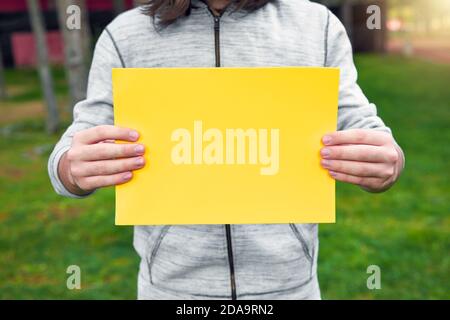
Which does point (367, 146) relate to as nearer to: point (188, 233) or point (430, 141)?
point (188, 233)

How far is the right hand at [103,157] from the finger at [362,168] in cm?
45

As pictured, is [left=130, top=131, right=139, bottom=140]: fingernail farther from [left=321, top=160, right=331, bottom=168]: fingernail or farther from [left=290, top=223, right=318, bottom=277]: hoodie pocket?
[left=290, top=223, right=318, bottom=277]: hoodie pocket

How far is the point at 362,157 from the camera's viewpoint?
1362mm

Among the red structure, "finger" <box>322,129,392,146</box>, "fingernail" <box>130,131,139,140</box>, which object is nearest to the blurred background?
"finger" <box>322,129,392,146</box>

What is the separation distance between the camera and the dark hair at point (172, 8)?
1.63m

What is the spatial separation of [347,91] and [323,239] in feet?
11.9

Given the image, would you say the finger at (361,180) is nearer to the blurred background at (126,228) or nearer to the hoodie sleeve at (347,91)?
the hoodie sleeve at (347,91)

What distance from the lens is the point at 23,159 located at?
27.1ft

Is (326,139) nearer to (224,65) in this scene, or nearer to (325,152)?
(325,152)

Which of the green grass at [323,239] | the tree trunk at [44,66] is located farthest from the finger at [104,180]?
the tree trunk at [44,66]

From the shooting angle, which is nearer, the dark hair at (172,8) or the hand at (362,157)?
the hand at (362,157)

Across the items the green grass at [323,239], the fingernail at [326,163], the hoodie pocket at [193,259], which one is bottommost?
the green grass at [323,239]
